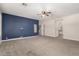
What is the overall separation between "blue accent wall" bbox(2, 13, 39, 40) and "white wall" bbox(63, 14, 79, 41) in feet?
13.8

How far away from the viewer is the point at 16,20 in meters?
7.92

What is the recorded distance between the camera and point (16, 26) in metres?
7.87

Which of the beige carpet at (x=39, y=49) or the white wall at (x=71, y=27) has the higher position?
the white wall at (x=71, y=27)

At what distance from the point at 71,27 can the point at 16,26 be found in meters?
5.56

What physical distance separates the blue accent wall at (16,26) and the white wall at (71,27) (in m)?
4.19

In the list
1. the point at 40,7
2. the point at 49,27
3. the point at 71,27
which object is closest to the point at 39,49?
the point at 40,7

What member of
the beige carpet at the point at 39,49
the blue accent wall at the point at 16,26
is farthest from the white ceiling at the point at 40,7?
the beige carpet at the point at 39,49

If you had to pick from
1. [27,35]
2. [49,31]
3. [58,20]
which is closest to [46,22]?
[49,31]

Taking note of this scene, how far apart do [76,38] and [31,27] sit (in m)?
5.41

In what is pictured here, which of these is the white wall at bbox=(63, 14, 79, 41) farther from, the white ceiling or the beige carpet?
the beige carpet

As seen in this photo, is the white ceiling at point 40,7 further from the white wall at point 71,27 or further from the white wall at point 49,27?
the white wall at point 49,27

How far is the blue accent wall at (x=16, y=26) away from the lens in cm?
696

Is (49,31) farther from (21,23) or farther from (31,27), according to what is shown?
(21,23)

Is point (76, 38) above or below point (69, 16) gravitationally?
below
